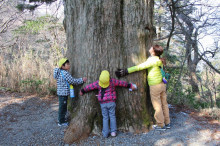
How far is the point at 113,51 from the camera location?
325 cm

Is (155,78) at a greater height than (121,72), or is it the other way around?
(121,72)

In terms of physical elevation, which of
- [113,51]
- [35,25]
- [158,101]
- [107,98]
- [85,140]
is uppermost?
[35,25]

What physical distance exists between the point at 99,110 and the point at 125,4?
2.04 meters

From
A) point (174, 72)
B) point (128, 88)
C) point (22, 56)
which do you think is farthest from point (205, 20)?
point (22, 56)

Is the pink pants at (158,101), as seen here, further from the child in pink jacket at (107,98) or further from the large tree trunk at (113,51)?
the child in pink jacket at (107,98)

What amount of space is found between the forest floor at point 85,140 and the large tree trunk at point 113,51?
26 cm

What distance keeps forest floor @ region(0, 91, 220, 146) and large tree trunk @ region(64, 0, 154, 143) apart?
263 mm

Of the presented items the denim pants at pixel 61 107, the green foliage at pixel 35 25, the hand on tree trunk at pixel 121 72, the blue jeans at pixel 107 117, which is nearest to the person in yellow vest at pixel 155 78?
the hand on tree trunk at pixel 121 72

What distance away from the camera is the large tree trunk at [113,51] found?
127 inches

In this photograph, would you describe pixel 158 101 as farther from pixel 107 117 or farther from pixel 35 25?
pixel 35 25

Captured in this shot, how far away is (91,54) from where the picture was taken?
129 inches

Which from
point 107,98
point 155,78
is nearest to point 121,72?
point 107,98

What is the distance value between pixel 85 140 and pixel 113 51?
5.44ft

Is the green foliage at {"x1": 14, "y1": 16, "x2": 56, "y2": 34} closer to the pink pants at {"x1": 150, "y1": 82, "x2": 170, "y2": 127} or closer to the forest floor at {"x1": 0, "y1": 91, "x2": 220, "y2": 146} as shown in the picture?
the forest floor at {"x1": 0, "y1": 91, "x2": 220, "y2": 146}
